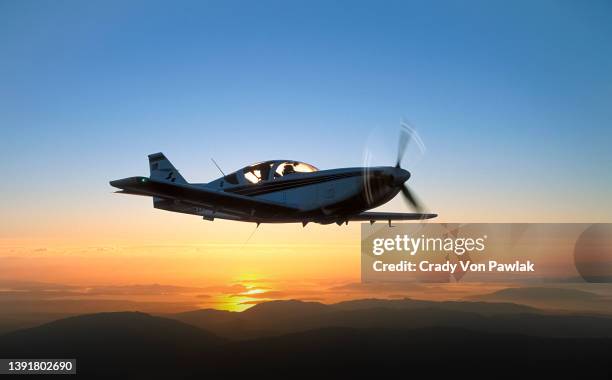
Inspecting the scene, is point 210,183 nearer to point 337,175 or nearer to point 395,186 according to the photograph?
point 337,175

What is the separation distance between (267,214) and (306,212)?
1616mm

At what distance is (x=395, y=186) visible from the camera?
21.5 meters

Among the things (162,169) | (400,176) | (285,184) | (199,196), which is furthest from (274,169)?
(162,169)

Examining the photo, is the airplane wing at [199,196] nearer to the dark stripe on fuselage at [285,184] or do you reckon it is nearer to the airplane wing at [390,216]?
the dark stripe on fuselage at [285,184]

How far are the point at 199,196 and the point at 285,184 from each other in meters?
3.67

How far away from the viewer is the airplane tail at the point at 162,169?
1283 inches

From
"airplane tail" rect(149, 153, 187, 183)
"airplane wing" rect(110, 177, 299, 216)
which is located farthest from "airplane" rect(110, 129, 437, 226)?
"airplane tail" rect(149, 153, 187, 183)

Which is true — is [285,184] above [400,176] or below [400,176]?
below

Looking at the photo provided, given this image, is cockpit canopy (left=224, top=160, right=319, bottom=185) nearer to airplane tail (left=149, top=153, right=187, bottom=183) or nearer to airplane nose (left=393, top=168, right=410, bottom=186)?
airplane nose (left=393, top=168, right=410, bottom=186)

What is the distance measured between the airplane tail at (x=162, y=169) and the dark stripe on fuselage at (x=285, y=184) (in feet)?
32.8

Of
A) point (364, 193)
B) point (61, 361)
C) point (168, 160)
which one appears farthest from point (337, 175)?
point (61, 361)

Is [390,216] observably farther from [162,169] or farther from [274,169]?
[162,169]

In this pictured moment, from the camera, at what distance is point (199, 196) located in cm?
2091

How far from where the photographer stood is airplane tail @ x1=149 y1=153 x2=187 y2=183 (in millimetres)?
32594
